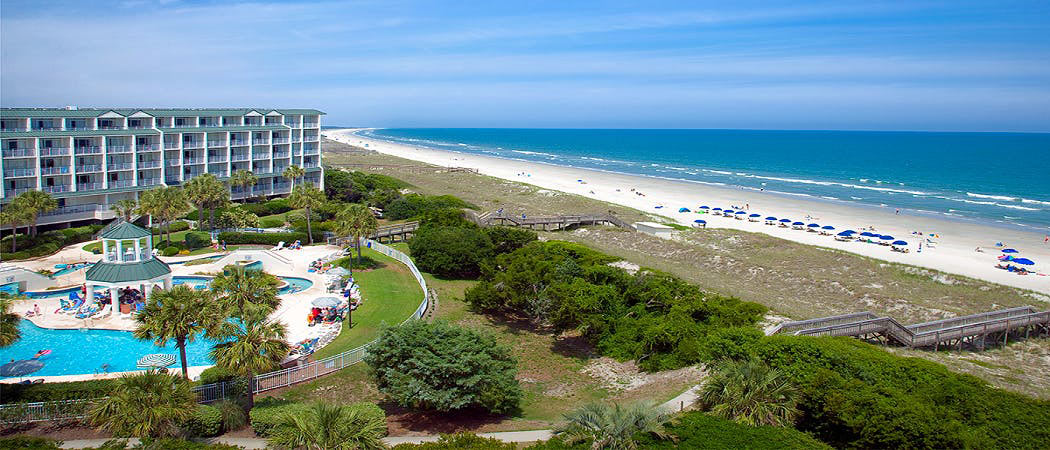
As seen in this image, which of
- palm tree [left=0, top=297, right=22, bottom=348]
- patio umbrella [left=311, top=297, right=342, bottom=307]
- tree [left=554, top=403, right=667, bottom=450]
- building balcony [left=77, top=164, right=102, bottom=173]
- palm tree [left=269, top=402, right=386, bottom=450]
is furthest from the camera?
building balcony [left=77, top=164, right=102, bottom=173]

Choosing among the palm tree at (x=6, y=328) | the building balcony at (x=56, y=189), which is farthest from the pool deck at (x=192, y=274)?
the building balcony at (x=56, y=189)

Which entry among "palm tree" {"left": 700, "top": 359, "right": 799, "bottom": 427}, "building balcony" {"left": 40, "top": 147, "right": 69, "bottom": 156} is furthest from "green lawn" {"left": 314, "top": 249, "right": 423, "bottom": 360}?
"building balcony" {"left": 40, "top": 147, "right": 69, "bottom": 156}

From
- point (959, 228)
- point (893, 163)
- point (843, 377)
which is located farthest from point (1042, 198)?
point (843, 377)

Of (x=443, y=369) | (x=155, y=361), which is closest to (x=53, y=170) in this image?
(x=155, y=361)

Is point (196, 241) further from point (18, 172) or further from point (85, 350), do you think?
point (85, 350)

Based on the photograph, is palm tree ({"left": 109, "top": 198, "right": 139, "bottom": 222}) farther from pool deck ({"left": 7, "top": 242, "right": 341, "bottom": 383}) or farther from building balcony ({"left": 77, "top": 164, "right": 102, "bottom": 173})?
building balcony ({"left": 77, "top": 164, "right": 102, "bottom": 173})
